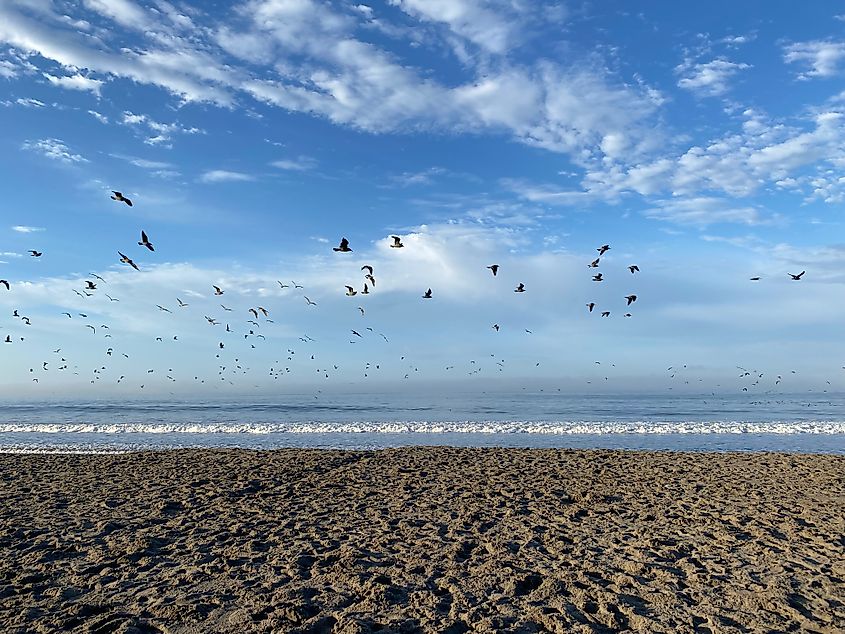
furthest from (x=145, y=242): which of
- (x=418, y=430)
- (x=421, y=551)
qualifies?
(x=418, y=430)

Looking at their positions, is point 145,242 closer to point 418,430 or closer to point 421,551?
point 421,551

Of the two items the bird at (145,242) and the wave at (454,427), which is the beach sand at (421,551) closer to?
the bird at (145,242)

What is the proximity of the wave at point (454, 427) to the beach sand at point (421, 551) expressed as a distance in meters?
16.8

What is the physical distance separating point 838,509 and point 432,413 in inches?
1391

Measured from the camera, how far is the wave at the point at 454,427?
106 ft

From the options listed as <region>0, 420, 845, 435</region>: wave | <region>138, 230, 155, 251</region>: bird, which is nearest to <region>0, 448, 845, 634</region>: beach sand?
<region>138, 230, 155, 251</region>: bird

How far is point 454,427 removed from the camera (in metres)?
34.5

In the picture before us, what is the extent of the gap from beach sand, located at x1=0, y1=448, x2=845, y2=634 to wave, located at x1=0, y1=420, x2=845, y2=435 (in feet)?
55.2

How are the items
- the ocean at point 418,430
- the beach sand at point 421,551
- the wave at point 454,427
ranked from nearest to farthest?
the beach sand at point 421,551 < the ocean at point 418,430 < the wave at point 454,427

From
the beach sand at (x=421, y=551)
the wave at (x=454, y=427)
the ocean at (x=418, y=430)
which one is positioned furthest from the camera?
the wave at (x=454, y=427)

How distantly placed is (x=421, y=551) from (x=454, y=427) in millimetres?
26135

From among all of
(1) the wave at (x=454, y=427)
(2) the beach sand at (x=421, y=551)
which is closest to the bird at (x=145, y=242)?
(2) the beach sand at (x=421, y=551)

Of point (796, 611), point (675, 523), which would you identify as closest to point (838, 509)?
point (675, 523)

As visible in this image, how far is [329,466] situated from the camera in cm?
1700
